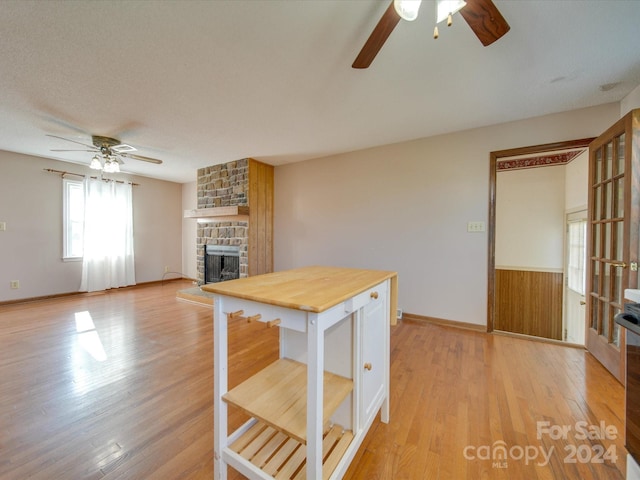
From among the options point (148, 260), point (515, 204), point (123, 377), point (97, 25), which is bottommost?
point (123, 377)

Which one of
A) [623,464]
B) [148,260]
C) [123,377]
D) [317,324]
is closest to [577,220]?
[623,464]

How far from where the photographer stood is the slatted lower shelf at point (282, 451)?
1.01 m

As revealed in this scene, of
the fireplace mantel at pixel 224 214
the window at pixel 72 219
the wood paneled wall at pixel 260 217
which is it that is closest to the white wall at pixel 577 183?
the wood paneled wall at pixel 260 217

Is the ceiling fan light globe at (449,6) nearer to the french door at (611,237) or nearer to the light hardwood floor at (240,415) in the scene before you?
the french door at (611,237)

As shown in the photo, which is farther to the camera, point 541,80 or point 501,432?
point 541,80

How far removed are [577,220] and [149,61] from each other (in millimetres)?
5083

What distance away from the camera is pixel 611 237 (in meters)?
2.04

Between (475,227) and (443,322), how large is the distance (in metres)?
1.23

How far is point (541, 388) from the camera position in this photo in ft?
5.83

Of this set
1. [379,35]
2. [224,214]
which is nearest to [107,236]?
[224,214]

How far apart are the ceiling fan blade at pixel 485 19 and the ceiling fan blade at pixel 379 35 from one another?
0.95 feet

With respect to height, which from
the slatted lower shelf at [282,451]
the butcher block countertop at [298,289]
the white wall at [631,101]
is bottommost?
the slatted lower shelf at [282,451]

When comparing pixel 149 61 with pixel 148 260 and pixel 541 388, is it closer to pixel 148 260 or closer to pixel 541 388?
pixel 541 388

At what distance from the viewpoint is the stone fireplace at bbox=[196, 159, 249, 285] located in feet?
13.4
